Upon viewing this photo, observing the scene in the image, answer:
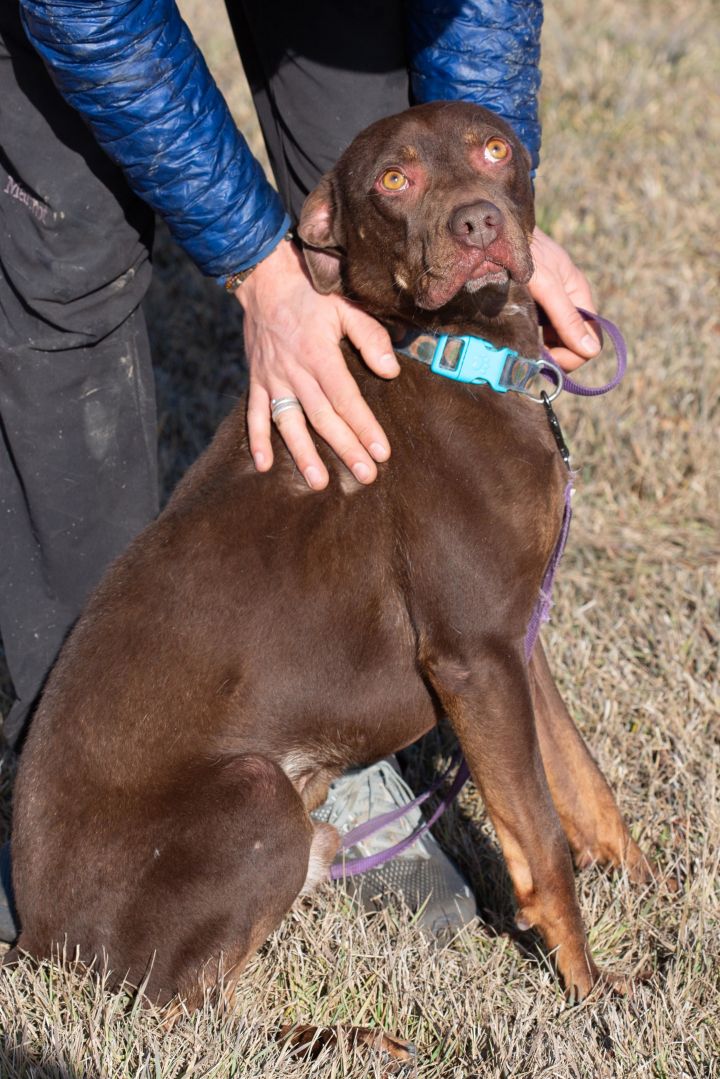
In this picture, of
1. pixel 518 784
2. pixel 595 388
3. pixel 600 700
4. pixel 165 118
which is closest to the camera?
pixel 165 118

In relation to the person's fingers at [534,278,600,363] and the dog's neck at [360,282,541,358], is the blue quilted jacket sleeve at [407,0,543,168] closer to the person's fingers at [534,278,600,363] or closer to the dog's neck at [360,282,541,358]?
the person's fingers at [534,278,600,363]

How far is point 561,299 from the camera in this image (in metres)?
3.23

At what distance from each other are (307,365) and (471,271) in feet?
1.47

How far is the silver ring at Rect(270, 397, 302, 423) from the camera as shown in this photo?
298 cm

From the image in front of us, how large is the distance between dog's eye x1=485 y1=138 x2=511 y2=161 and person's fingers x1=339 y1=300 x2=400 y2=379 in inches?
18.4

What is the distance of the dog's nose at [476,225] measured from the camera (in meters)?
2.77

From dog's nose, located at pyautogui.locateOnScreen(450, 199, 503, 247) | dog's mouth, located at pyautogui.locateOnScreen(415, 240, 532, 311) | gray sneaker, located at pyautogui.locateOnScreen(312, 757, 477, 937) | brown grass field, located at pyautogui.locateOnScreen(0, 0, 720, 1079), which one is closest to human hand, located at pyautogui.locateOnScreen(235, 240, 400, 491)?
dog's mouth, located at pyautogui.locateOnScreen(415, 240, 532, 311)

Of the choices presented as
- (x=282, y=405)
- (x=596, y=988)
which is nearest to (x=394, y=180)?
(x=282, y=405)

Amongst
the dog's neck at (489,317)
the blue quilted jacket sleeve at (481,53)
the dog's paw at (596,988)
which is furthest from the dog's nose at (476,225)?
the dog's paw at (596,988)

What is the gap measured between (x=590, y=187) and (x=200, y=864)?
15.8 ft

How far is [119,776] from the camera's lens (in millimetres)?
2764

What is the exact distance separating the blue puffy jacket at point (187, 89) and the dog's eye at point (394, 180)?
27 centimetres

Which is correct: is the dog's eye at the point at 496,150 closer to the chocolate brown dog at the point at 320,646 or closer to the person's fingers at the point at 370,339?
the chocolate brown dog at the point at 320,646

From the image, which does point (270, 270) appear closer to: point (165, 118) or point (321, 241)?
point (321, 241)
